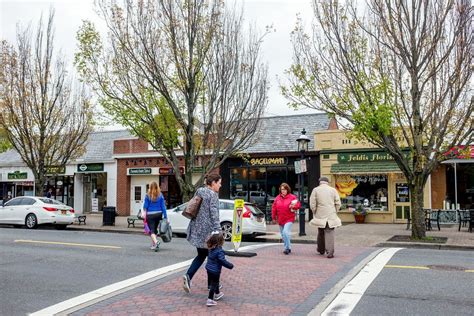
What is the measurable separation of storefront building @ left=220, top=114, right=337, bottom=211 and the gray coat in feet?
52.3

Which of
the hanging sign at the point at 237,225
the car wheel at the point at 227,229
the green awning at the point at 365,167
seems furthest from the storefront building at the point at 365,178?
the hanging sign at the point at 237,225

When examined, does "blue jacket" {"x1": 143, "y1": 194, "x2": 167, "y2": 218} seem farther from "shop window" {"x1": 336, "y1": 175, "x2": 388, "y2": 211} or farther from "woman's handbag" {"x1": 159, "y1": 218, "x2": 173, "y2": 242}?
"shop window" {"x1": 336, "y1": 175, "x2": 388, "y2": 211}

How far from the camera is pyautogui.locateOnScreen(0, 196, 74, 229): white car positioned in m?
18.5

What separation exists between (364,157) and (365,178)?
1.02 metres

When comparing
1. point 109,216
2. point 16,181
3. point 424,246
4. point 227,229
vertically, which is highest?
point 16,181

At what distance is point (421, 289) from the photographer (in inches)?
275

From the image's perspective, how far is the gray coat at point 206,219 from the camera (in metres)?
6.14

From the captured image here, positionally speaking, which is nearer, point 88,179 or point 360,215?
point 360,215

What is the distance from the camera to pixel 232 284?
7242 mm

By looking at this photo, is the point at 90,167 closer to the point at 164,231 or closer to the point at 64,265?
the point at 164,231

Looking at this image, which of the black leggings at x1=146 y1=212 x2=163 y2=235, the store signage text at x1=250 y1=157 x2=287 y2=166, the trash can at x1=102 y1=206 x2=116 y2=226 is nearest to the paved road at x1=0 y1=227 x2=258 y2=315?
the black leggings at x1=146 y1=212 x2=163 y2=235

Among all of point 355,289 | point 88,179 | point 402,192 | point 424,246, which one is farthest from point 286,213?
point 88,179

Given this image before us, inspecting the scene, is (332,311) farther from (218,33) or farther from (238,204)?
(218,33)

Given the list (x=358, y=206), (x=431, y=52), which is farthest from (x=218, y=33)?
(x=358, y=206)
